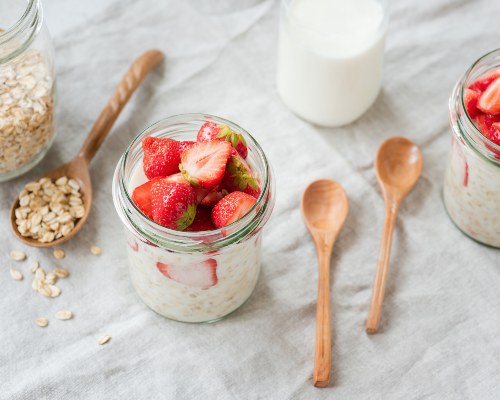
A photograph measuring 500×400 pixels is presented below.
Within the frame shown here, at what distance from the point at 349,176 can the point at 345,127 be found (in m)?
0.13

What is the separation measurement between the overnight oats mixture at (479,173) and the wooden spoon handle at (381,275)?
0.41 feet

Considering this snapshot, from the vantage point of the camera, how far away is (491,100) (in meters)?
1.32

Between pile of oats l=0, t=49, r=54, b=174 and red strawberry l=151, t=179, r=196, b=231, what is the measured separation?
1.36 feet

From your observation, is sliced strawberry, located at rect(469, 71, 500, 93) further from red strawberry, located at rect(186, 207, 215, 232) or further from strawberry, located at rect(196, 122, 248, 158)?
red strawberry, located at rect(186, 207, 215, 232)

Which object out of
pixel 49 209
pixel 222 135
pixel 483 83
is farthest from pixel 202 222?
pixel 483 83

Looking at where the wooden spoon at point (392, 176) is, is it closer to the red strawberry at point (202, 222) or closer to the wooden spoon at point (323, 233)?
the wooden spoon at point (323, 233)

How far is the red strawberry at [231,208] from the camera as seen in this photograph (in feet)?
3.75

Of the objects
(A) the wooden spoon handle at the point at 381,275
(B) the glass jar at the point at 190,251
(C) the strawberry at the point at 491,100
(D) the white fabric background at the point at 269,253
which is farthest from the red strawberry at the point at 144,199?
(C) the strawberry at the point at 491,100

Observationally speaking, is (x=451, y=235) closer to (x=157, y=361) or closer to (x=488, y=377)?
(x=488, y=377)

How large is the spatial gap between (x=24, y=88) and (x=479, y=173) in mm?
838

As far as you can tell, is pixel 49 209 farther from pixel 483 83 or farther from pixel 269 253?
pixel 483 83

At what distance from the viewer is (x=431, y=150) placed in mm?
1638

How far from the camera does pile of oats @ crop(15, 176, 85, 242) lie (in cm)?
147

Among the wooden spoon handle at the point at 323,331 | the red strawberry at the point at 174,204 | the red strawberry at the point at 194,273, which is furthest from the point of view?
the wooden spoon handle at the point at 323,331
